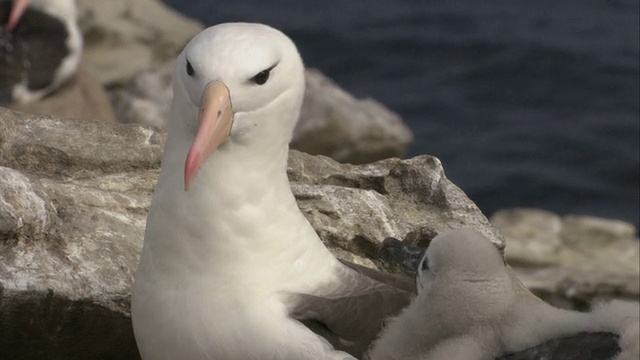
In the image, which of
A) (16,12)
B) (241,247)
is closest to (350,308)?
(241,247)

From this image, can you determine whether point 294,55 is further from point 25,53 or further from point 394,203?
point 25,53

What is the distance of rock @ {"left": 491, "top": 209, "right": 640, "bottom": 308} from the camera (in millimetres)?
8953

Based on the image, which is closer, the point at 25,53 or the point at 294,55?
the point at 294,55

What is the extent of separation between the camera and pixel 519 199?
42.5 ft

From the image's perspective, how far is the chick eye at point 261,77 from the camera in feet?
14.4

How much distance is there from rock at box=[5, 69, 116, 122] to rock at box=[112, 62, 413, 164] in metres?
1.24

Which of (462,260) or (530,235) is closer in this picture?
(462,260)

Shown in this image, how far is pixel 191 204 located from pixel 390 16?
1169 cm

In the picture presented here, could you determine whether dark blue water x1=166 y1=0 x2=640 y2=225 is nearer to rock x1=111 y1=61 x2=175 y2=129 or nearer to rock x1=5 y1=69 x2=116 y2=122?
rock x1=111 y1=61 x2=175 y2=129

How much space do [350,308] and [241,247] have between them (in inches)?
14.8

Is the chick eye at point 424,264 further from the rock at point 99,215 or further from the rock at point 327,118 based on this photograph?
the rock at point 327,118

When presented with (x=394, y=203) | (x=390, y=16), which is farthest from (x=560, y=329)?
(x=390, y=16)

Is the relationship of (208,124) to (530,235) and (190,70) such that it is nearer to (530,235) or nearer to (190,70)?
(190,70)

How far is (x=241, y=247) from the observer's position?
180 inches
